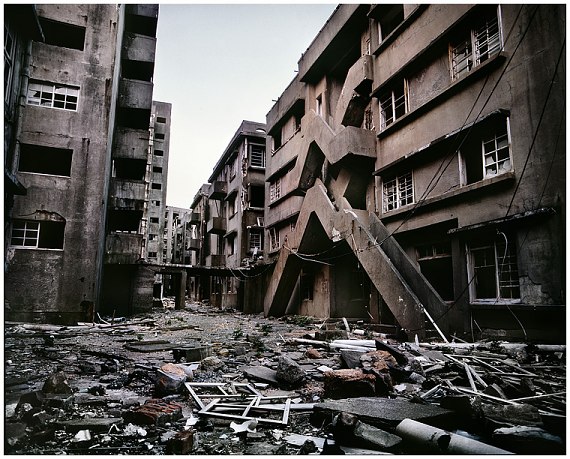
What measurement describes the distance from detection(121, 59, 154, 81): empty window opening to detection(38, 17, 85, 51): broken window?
305 cm

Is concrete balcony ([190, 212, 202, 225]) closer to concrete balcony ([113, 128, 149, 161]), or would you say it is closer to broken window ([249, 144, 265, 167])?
broken window ([249, 144, 265, 167])

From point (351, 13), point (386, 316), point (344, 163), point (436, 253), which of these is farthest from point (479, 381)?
point (351, 13)

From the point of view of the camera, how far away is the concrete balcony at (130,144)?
59.6ft

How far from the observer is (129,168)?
20172mm

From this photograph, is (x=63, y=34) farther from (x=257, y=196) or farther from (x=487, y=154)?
(x=487, y=154)

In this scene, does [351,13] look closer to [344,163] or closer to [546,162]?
[344,163]

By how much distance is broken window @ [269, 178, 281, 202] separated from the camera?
2288cm

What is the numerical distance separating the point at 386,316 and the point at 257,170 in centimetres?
1709

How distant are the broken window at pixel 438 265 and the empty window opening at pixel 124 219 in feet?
45.5

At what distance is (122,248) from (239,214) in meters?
10.8

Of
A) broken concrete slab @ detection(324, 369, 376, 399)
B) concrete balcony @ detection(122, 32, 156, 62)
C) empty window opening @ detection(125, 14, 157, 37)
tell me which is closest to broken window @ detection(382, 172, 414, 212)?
broken concrete slab @ detection(324, 369, 376, 399)

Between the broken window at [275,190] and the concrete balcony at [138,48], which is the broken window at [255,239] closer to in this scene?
the broken window at [275,190]

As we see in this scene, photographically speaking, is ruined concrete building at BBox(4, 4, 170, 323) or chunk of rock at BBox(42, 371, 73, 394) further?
ruined concrete building at BBox(4, 4, 170, 323)

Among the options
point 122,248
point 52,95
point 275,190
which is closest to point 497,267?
point 122,248
